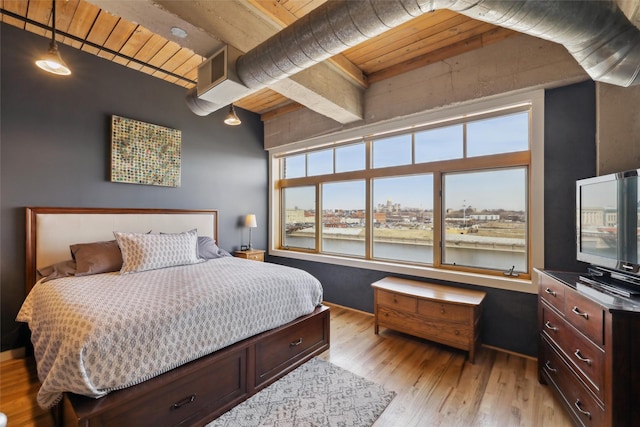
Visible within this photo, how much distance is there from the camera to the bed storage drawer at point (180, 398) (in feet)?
4.48

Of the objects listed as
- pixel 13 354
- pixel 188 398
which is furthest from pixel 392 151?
pixel 13 354

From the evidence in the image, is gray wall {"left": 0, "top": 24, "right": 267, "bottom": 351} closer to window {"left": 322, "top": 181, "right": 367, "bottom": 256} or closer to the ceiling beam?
the ceiling beam

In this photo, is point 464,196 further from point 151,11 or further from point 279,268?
point 151,11

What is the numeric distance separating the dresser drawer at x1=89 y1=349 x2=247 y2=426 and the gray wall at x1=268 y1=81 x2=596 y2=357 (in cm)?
239

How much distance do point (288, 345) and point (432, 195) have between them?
2.26m

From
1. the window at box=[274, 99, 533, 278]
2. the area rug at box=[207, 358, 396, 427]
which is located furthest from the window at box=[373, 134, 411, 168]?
the area rug at box=[207, 358, 396, 427]

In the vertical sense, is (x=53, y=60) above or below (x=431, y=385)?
above

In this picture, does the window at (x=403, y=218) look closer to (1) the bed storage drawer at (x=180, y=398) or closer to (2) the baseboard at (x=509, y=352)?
(2) the baseboard at (x=509, y=352)

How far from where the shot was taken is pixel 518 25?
1487 mm

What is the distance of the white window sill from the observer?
255cm

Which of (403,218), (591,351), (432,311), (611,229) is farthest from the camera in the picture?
(403,218)

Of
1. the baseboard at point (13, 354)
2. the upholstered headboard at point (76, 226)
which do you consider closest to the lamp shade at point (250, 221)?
the upholstered headboard at point (76, 226)

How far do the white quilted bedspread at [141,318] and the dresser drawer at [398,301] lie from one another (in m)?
0.89

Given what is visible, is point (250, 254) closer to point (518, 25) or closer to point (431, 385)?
point (431, 385)
